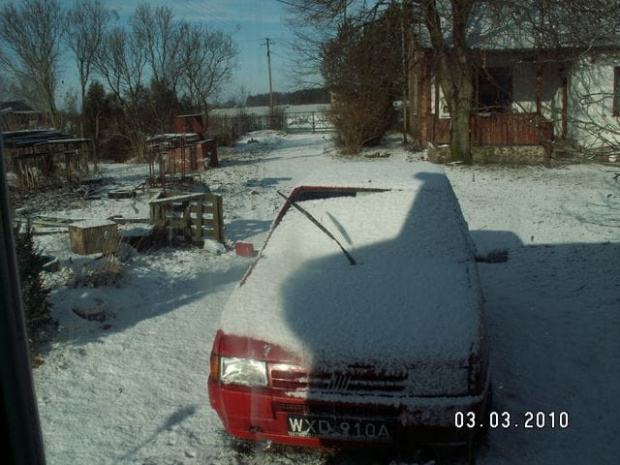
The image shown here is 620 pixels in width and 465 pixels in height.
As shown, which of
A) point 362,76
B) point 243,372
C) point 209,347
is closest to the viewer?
point 243,372

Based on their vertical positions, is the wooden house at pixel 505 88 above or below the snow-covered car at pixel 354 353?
above

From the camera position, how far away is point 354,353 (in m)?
3.04

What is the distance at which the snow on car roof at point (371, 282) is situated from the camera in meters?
3.08

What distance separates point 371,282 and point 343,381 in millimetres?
823

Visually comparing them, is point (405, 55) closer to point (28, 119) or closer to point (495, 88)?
point (495, 88)

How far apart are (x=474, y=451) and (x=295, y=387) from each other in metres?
1.14

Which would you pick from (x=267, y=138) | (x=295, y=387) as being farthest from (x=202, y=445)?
(x=267, y=138)

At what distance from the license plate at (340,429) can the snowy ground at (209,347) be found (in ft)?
1.19

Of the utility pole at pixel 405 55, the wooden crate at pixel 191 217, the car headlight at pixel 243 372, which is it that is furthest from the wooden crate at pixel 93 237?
the utility pole at pixel 405 55

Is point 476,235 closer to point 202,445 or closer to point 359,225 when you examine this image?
point 359,225

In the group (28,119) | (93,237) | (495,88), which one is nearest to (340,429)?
(93,237)

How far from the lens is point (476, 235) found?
891 centimetres

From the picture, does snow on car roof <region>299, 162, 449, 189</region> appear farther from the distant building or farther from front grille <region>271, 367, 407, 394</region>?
the distant building
